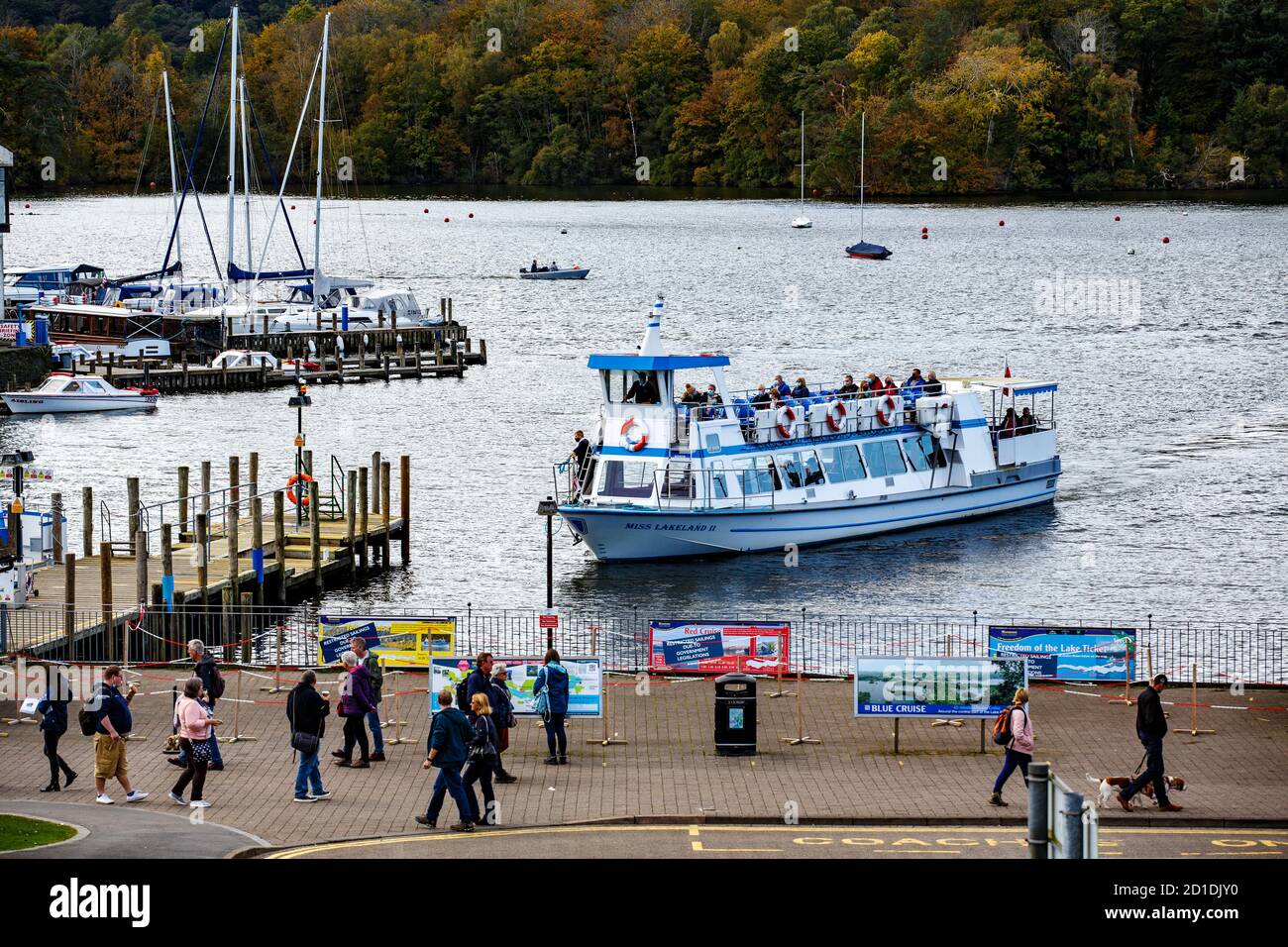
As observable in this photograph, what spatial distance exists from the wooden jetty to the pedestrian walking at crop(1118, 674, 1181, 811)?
56.1ft

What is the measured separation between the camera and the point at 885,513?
58.6m

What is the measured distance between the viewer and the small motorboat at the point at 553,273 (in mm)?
154000

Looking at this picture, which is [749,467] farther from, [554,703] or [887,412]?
[554,703]

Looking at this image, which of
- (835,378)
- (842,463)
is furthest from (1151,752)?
(835,378)

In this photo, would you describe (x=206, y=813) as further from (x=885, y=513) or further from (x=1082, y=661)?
(x=885, y=513)

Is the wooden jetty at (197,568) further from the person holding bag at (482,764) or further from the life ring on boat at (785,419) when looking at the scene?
the person holding bag at (482,764)

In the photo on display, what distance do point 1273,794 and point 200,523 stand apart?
24.9m

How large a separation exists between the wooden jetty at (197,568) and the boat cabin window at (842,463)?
1209 centimetres

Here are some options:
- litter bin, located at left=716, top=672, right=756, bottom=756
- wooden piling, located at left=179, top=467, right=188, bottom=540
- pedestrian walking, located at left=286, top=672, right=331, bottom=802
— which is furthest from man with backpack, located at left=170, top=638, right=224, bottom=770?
wooden piling, located at left=179, top=467, right=188, bottom=540

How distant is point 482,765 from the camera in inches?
967

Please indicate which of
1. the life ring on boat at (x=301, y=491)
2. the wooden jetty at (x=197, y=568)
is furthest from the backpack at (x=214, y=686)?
the life ring on boat at (x=301, y=491)

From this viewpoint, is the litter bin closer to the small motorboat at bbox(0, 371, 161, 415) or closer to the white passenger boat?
the white passenger boat
